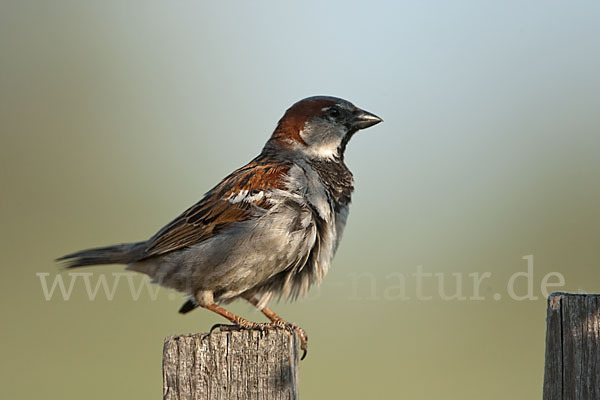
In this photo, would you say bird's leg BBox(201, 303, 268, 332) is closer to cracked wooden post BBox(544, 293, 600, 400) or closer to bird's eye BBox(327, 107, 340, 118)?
bird's eye BBox(327, 107, 340, 118)

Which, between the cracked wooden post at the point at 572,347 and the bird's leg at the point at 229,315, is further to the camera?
the bird's leg at the point at 229,315

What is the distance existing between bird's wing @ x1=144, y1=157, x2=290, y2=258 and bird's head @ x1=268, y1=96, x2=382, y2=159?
0.34 metres

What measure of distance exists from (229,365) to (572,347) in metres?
1.06

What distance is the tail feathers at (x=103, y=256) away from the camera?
4566mm

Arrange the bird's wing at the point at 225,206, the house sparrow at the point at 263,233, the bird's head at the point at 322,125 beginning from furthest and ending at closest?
the bird's head at the point at 322,125 < the bird's wing at the point at 225,206 < the house sparrow at the point at 263,233

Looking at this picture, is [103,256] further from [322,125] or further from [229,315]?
[322,125]

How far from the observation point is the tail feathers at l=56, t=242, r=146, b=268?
4.57 metres

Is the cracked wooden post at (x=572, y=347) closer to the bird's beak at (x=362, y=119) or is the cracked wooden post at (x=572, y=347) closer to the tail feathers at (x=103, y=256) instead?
the bird's beak at (x=362, y=119)

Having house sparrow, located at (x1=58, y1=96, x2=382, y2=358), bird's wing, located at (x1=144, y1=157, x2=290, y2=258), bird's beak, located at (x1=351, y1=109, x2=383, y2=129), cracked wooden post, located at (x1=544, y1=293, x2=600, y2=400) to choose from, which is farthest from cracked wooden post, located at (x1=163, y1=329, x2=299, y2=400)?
bird's beak, located at (x1=351, y1=109, x2=383, y2=129)

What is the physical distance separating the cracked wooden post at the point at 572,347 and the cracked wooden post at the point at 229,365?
2.64 feet

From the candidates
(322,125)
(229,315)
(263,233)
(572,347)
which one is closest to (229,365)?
(572,347)

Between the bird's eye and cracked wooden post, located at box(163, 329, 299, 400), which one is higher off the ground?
the bird's eye

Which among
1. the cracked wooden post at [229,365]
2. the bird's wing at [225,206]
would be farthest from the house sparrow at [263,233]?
the cracked wooden post at [229,365]

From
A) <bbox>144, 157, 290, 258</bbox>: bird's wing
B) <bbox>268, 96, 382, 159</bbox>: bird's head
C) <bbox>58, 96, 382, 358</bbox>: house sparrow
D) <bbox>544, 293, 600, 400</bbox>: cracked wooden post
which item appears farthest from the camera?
<bbox>268, 96, 382, 159</bbox>: bird's head
